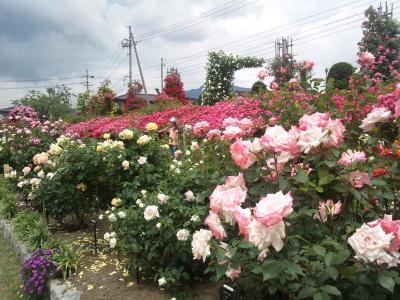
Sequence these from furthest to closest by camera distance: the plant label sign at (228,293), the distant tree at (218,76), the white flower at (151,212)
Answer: the distant tree at (218,76), the white flower at (151,212), the plant label sign at (228,293)

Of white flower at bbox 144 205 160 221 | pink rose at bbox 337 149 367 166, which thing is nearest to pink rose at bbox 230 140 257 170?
pink rose at bbox 337 149 367 166

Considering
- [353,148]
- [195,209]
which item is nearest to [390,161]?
[353,148]

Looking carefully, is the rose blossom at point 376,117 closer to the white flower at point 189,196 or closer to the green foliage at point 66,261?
the white flower at point 189,196

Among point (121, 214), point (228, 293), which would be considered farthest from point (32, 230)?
point (228, 293)

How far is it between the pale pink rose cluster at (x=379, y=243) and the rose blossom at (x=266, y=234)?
23 centimetres

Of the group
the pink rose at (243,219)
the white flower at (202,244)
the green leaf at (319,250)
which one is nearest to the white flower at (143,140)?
the white flower at (202,244)

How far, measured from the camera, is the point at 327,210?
152 centimetres

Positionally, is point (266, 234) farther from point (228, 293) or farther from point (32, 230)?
point (32, 230)

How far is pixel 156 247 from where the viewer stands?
290cm

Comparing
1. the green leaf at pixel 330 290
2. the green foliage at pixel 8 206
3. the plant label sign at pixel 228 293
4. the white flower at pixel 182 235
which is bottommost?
the green foliage at pixel 8 206

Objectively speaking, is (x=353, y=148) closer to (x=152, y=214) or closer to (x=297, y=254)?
(x=297, y=254)

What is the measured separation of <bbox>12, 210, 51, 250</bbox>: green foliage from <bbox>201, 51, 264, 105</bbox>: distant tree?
14.8m

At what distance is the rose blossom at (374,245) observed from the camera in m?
1.16

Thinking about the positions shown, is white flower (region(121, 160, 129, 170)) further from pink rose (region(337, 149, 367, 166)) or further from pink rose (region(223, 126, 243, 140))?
pink rose (region(337, 149, 367, 166))
